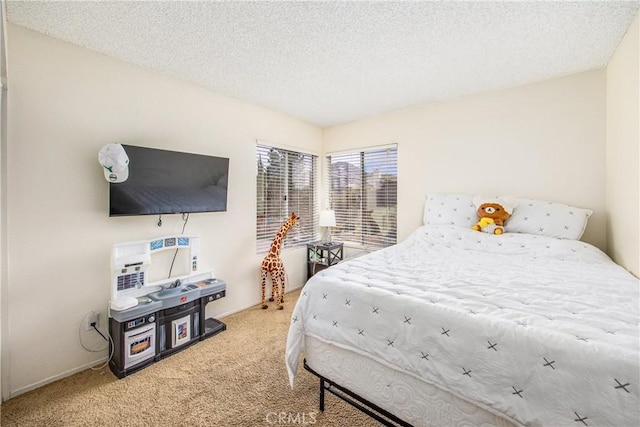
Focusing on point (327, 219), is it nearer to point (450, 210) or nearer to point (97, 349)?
point (450, 210)

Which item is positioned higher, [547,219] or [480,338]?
[547,219]

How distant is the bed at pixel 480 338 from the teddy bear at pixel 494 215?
472mm

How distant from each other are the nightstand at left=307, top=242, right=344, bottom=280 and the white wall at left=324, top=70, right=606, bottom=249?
2.92 ft

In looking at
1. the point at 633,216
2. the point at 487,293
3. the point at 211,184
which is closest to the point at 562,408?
the point at 487,293

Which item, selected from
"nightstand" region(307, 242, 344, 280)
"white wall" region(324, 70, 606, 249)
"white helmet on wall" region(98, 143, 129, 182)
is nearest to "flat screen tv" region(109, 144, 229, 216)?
"white helmet on wall" region(98, 143, 129, 182)

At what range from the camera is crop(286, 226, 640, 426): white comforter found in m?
0.87

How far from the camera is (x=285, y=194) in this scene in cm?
378

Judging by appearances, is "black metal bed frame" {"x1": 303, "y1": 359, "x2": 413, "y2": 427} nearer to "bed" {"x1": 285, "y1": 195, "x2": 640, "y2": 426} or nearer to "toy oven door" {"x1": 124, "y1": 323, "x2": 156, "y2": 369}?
"bed" {"x1": 285, "y1": 195, "x2": 640, "y2": 426}

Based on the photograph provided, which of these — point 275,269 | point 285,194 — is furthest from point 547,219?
point 285,194

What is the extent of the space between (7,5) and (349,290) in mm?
2664

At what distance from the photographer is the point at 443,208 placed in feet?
9.96

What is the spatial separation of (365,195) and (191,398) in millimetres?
3069

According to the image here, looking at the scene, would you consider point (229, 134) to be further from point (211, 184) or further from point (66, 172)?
point (66, 172)

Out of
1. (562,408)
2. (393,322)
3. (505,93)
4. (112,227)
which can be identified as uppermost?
(505,93)
